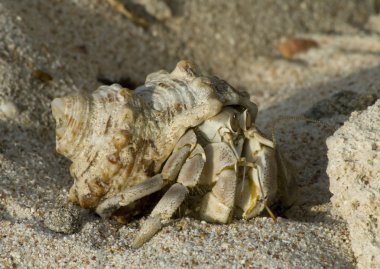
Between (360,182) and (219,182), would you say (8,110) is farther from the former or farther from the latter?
(360,182)

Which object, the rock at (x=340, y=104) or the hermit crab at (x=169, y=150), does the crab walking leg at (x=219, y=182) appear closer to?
the hermit crab at (x=169, y=150)

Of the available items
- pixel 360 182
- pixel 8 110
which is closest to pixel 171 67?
pixel 8 110

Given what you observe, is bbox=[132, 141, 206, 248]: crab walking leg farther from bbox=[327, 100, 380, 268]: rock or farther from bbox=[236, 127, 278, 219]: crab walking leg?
bbox=[327, 100, 380, 268]: rock

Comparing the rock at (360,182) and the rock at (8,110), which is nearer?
the rock at (360,182)

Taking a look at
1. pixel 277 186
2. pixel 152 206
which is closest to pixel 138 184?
pixel 152 206

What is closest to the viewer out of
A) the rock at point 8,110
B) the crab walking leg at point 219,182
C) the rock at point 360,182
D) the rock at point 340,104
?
the rock at point 360,182

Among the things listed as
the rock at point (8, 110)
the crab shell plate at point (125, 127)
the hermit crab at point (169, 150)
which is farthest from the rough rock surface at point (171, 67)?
the crab shell plate at point (125, 127)
